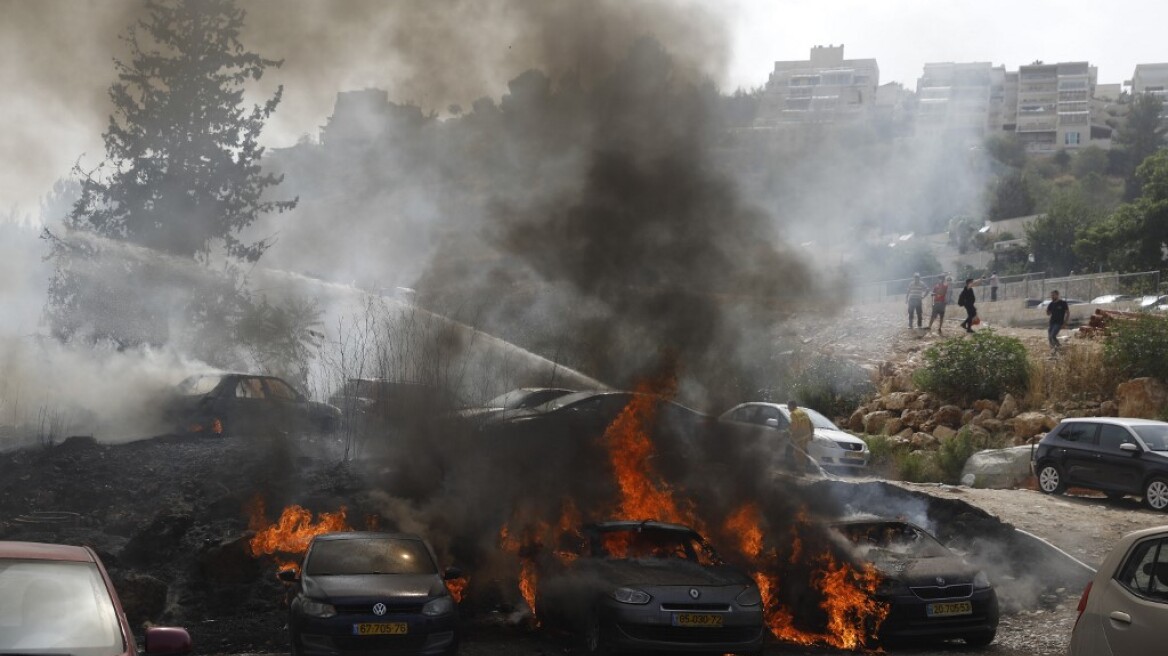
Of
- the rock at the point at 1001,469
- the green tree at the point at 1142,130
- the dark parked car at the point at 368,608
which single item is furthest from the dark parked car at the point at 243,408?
the green tree at the point at 1142,130

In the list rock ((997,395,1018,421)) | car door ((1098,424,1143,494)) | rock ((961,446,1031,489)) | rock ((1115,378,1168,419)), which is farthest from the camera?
rock ((997,395,1018,421))

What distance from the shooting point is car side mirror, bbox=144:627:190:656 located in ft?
18.4

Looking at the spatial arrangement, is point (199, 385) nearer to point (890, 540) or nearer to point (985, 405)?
point (890, 540)

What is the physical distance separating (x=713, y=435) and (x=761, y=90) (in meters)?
9.75

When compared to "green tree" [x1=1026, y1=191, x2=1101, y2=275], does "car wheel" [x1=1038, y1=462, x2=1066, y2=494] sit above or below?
Answer: below

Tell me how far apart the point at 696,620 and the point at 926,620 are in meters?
2.87

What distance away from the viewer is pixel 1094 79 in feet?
584

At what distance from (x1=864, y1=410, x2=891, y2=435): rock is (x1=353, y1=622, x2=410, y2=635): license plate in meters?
19.5

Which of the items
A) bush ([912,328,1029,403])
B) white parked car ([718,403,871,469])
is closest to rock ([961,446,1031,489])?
white parked car ([718,403,871,469])

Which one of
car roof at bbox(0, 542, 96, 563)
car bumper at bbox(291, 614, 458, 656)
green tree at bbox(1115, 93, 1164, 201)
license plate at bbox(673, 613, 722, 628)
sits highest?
green tree at bbox(1115, 93, 1164, 201)

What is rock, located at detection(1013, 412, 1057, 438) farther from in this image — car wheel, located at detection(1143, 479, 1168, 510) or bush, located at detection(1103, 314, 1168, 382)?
car wheel, located at detection(1143, 479, 1168, 510)

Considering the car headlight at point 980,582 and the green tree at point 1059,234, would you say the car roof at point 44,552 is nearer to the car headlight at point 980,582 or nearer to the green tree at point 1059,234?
the car headlight at point 980,582

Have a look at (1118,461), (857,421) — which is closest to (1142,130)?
(857,421)

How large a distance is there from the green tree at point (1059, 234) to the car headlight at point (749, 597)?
2827 inches
